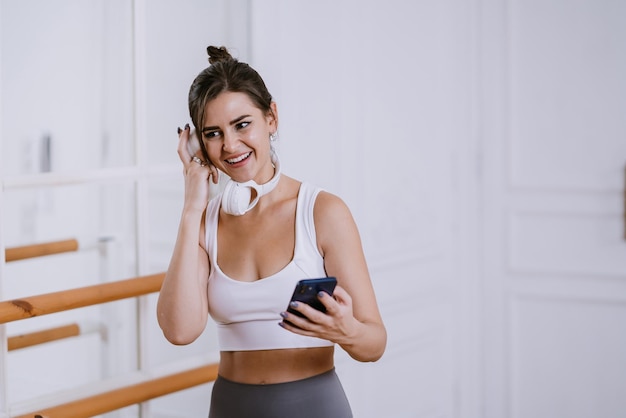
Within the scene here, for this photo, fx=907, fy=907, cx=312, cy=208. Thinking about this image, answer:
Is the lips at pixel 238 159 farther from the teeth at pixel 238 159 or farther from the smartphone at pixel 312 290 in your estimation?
the smartphone at pixel 312 290

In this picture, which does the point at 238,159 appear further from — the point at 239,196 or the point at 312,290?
the point at 312,290

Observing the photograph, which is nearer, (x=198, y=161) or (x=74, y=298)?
(x=198, y=161)

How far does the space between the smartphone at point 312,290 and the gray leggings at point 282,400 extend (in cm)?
26

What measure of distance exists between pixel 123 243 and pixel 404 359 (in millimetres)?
1108

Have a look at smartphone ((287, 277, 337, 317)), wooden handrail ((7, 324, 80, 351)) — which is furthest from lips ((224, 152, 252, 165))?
wooden handrail ((7, 324, 80, 351))

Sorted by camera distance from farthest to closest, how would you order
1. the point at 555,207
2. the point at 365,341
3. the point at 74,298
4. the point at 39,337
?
the point at 555,207 < the point at 39,337 < the point at 74,298 < the point at 365,341

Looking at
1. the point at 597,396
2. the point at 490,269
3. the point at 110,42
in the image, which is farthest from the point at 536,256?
the point at 110,42

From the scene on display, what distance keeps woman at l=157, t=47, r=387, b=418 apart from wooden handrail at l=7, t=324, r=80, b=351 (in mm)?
596

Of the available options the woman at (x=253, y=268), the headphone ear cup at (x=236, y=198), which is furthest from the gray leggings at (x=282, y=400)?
the headphone ear cup at (x=236, y=198)

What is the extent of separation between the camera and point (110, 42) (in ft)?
8.55

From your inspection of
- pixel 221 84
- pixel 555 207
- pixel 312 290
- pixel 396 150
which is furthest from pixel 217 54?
pixel 555 207

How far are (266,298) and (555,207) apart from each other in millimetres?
1844

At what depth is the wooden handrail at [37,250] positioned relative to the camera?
91.0 inches

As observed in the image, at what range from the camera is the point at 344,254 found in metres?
1.87
